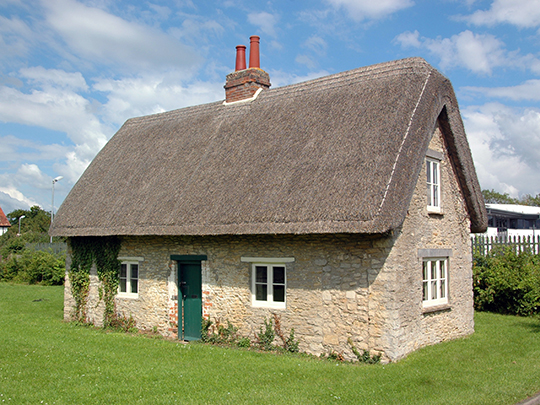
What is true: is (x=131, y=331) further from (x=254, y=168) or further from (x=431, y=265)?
(x=431, y=265)

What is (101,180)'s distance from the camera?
14.5 metres

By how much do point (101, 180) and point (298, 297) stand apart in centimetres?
794

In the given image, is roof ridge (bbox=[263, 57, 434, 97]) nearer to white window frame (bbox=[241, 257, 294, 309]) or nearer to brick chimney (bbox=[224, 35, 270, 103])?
brick chimney (bbox=[224, 35, 270, 103])

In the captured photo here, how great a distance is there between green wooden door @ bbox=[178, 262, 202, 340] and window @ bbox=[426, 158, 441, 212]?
220 inches

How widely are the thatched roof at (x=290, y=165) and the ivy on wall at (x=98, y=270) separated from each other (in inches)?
24.6

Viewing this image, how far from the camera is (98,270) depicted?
13.3 meters

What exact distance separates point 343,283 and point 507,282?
687cm

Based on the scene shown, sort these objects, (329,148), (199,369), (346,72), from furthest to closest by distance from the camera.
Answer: (346,72)
(329,148)
(199,369)

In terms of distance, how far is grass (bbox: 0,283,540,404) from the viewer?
685cm

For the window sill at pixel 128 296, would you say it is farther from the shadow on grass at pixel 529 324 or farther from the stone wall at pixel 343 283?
the shadow on grass at pixel 529 324

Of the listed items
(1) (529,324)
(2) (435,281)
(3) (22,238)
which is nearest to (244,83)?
(2) (435,281)

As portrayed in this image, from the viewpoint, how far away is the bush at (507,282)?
13.2m

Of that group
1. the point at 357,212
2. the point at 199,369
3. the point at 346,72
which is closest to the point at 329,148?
the point at 357,212

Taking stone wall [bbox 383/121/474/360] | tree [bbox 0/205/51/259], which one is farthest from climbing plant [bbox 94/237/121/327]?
tree [bbox 0/205/51/259]
